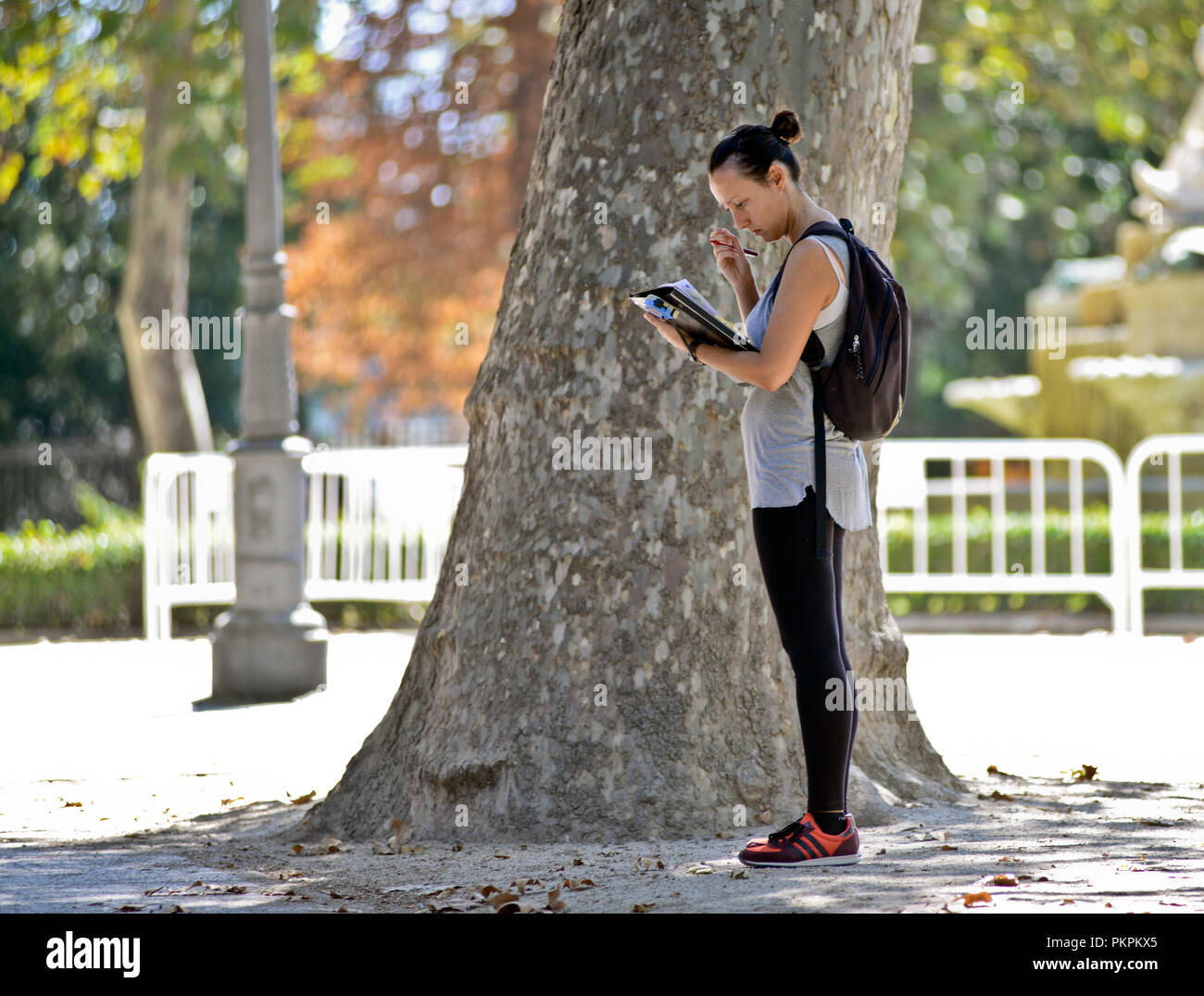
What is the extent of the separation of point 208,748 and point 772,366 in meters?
4.10

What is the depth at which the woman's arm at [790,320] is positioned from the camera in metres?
4.09

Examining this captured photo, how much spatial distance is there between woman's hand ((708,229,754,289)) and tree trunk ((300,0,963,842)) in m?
0.67

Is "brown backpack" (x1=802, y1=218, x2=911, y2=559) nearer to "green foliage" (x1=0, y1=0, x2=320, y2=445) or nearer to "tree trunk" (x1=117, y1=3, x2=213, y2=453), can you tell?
"green foliage" (x1=0, y1=0, x2=320, y2=445)

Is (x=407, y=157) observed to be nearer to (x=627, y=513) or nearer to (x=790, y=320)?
(x=627, y=513)

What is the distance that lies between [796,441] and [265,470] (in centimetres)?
533

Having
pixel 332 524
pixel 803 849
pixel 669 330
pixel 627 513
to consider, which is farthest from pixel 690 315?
pixel 332 524

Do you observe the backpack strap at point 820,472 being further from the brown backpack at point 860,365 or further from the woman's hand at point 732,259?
the woman's hand at point 732,259

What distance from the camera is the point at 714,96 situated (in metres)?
5.15

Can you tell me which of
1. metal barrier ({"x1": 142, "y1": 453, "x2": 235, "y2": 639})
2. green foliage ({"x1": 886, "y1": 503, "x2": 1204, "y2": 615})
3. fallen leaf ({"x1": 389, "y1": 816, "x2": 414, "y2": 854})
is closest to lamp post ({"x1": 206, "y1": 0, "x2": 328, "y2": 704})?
metal barrier ({"x1": 142, "y1": 453, "x2": 235, "y2": 639})

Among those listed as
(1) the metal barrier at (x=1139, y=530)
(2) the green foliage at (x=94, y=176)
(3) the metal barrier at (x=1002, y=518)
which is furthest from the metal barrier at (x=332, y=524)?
(2) the green foliage at (x=94, y=176)

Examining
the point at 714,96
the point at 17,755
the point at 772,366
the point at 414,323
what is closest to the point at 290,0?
the point at 414,323

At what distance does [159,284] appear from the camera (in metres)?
19.5

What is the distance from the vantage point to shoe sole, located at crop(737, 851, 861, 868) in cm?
435
